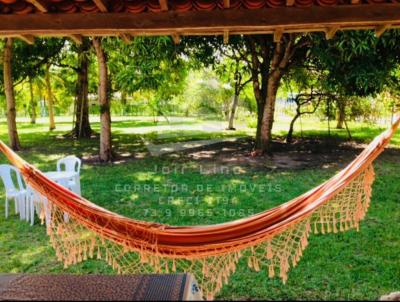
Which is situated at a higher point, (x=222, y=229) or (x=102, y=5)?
(x=102, y=5)

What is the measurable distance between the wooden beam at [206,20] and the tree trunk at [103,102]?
15.1ft

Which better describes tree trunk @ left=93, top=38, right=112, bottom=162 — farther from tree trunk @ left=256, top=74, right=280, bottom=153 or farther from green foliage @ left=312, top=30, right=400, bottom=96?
green foliage @ left=312, top=30, right=400, bottom=96

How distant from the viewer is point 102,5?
187 cm

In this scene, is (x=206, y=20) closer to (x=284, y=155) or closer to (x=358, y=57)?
(x=358, y=57)

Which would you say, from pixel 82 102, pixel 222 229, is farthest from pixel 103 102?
pixel 222 229

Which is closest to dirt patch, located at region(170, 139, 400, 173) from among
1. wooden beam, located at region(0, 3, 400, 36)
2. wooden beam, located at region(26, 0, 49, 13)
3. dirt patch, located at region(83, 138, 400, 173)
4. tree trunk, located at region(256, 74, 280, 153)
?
dirt patch, located at region(83, 138, 400, 173)

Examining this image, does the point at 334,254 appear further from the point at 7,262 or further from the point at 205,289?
the point at 7,262

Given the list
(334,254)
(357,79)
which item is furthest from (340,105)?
(334,254)

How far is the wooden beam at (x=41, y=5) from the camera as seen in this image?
1824mm

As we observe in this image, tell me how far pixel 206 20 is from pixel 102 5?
0.51 meters

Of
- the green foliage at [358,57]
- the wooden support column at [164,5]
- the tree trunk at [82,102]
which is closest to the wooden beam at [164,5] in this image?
the wooden support column at [164,5]

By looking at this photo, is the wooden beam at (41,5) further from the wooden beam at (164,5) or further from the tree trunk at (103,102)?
the tree trunk at (103,102)

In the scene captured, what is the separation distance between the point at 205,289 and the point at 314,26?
4.85 ft

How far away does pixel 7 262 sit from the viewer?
9.71 ft
